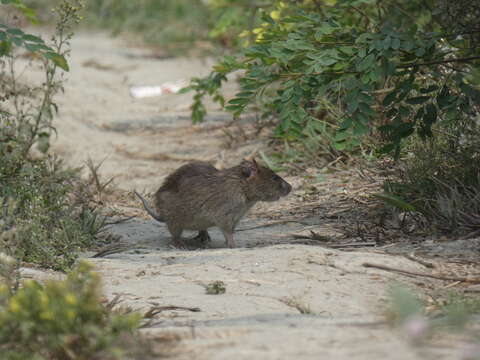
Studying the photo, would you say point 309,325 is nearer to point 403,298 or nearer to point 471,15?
point 403,298

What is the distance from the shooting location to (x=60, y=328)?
2805mm

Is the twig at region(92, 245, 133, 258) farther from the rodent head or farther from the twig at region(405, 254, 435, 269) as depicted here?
the twig at region(405, 254, 435, 269)

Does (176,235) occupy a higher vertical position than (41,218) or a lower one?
lower

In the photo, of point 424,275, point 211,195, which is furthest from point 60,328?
point 211,195

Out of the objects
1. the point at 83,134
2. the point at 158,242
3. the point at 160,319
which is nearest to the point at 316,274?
the point at 160,319

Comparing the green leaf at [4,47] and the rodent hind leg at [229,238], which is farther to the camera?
the rodent hind leg at [229,238]

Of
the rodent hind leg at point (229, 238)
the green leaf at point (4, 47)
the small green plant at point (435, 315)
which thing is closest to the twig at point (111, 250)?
the rodent hind leg at point (229, 238)

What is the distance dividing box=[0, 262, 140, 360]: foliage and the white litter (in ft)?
31.4

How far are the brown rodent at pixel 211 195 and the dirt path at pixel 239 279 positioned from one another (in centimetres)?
21

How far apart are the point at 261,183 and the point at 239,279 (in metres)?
2.02

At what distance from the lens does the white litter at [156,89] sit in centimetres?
1236

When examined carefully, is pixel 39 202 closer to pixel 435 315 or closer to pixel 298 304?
pixel 298 304

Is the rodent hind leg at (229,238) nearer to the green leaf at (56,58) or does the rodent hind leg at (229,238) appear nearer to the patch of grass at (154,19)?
the green leaf at (56,58)

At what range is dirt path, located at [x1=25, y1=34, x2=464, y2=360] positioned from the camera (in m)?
2.79
